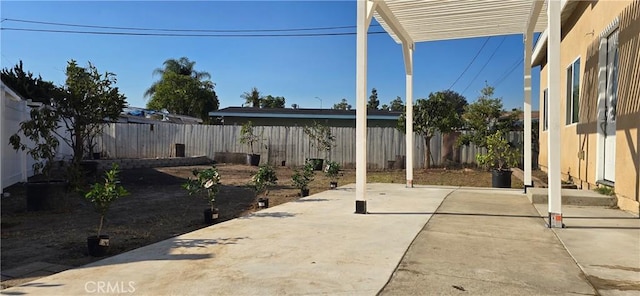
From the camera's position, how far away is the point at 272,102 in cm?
4928

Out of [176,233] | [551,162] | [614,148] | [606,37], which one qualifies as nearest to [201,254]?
[176,233]

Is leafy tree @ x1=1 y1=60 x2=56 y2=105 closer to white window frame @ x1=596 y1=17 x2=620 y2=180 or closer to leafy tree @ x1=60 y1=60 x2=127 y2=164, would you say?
leafy tree @ x1=60 y1=60 x2=127 y2=164

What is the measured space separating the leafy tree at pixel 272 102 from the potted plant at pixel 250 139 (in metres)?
28.7

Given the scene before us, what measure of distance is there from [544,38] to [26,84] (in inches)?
682

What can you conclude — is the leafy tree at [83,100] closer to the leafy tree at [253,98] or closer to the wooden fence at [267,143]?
the wooden fence at [267,143]

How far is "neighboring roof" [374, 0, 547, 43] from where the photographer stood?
25.1 ft

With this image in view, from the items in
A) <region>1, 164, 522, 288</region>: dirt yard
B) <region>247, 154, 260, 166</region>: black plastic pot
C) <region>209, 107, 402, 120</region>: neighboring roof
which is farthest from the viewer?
<region>209, 107, 402, 120</region>: neighboring roof

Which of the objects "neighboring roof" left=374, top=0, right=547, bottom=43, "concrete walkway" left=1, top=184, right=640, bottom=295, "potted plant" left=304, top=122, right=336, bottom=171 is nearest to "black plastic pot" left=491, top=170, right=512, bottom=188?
"neighboring roof" left=374, top=0, right=547, bottom=43

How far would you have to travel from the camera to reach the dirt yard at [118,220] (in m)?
4.67

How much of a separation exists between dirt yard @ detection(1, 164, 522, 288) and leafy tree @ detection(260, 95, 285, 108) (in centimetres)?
3688

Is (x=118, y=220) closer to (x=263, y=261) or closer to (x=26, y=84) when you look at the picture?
(x=263, y=261)

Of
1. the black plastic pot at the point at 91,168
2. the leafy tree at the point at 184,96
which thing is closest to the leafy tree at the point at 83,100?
the black plastic pot at the point at 91,168

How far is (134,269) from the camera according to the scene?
12.2 feet

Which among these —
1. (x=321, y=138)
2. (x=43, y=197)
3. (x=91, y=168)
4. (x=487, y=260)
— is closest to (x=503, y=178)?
(x=487, y=260)
